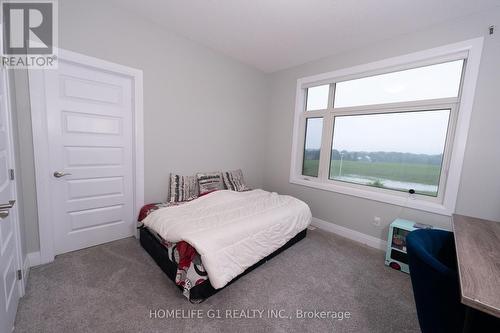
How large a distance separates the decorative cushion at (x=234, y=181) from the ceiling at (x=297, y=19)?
195cm

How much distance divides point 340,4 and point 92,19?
8.23 ft

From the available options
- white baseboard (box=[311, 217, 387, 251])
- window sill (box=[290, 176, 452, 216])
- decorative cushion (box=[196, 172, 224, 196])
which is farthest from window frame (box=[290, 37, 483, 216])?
decorative cushion (box=[196, 172, 224, 196])

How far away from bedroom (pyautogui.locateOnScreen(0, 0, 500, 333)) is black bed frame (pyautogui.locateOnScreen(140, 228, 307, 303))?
0.08 feet

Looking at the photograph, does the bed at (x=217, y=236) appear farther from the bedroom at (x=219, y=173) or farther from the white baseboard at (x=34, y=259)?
the white baseboard at (x=34, y=259)

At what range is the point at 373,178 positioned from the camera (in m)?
2.88

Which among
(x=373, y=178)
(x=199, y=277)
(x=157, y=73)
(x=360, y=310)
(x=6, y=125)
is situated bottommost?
(x=360, y=310)

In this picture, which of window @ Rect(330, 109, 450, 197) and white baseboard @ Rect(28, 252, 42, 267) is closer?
white baseboard @ Rect(28, 252, 42, 267)

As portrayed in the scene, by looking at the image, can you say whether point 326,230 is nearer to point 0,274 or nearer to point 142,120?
point 142,120

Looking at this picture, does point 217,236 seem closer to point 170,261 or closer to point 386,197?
point 170,261

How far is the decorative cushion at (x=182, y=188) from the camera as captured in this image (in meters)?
2.75

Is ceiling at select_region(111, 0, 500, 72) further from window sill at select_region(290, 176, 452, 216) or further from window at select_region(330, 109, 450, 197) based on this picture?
window sill at select_region(290, 176, 452, 216)

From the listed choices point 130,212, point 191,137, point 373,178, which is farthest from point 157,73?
point 373,178

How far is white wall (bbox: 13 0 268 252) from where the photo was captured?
2043 mm

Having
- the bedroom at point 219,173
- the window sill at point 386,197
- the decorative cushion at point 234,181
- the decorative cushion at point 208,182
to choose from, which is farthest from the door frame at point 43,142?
the window sill at point 386,197
